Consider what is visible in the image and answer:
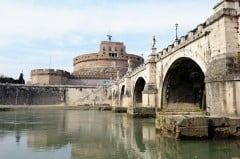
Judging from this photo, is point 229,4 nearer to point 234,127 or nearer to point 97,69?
point 234,127

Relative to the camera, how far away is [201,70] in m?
24.1

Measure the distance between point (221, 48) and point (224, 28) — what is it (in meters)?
0.97

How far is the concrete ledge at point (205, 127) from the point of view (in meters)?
11.3

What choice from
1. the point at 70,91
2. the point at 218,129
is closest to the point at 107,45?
the point at 70,91

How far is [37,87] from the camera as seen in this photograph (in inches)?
2931

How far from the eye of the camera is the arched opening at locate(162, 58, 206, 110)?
26516mm

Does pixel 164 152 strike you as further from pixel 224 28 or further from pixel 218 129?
pixel 224 28

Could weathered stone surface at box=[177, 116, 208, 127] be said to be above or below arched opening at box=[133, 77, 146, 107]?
below

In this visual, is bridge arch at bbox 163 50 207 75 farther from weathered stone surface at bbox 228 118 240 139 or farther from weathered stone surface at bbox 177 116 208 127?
weathered stone surface at bbox 177 116 208 127

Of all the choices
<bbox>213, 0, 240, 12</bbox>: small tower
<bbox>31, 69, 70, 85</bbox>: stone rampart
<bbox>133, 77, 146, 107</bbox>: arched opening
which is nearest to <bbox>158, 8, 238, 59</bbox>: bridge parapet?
<bbox>213, 0, 240, 12</bbox>: small tower

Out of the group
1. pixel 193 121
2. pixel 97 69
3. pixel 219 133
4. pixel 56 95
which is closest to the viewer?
pixel 193 121

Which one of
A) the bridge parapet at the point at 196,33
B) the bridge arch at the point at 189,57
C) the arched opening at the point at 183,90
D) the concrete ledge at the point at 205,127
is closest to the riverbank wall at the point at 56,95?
the arched opening at the point at 183,90

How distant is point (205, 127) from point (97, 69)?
81.1 metres

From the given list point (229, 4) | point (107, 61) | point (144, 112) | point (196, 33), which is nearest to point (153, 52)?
point (144, 112)
